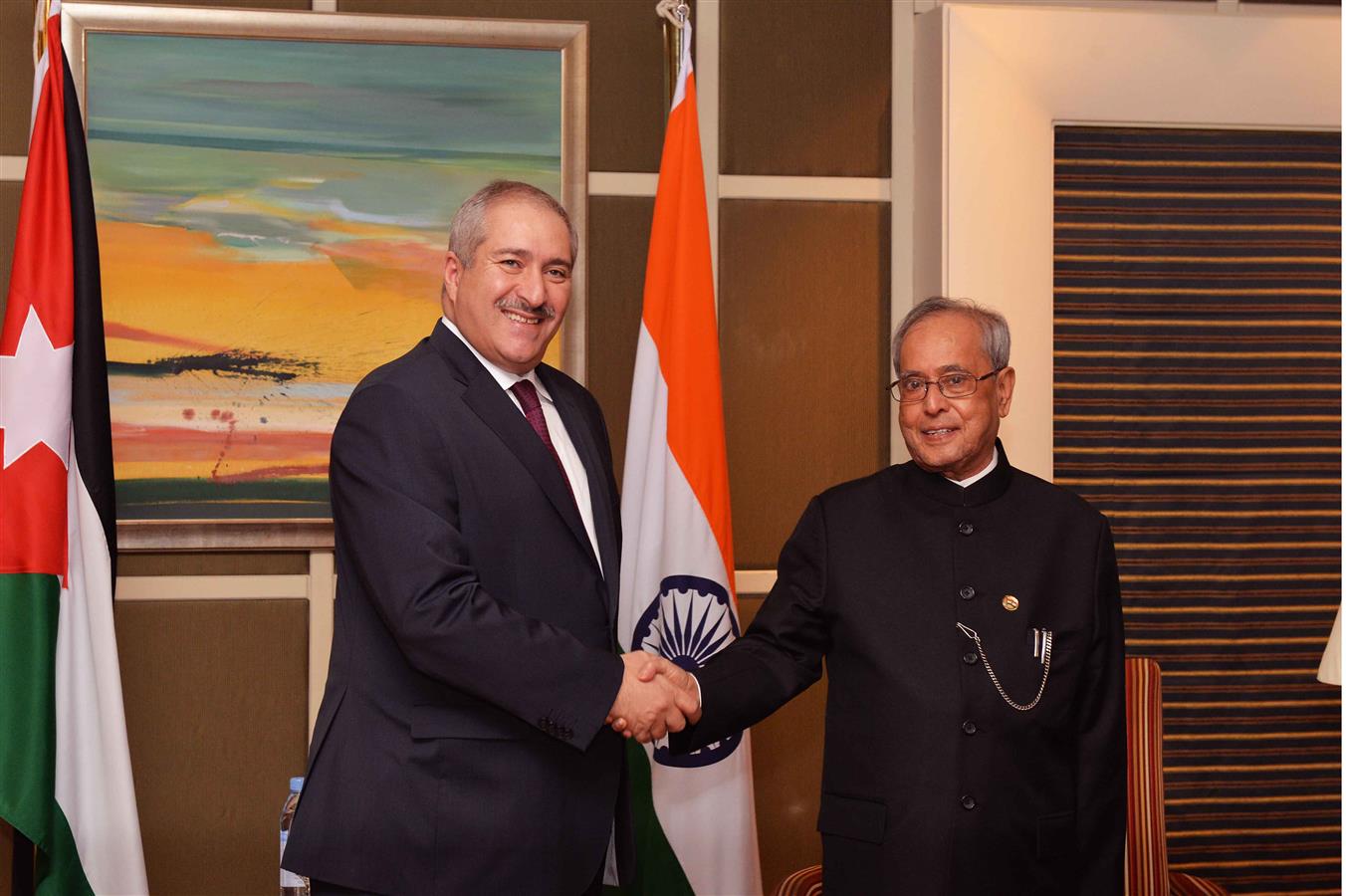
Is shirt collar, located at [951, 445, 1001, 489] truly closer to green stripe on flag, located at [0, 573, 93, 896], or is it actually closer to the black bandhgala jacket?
the black bandhgala jacket

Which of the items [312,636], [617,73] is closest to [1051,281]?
[617,73]

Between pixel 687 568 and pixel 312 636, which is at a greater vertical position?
pixel 687 568

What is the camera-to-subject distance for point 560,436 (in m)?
2.26

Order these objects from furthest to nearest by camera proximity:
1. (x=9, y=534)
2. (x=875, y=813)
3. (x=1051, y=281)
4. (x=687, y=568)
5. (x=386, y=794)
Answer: (x=1051, y=281) < (x=687, y=568) < (x=9, y=534) < (x=875, y=813) < (x=386, y=794)

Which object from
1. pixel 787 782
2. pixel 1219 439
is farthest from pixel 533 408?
pixel 1219 439

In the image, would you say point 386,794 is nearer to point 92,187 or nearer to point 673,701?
point 673,701

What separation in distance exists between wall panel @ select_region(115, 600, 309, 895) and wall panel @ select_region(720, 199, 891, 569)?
1268 mm

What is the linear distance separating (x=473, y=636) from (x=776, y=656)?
26.9 inches

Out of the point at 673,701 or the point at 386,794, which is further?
the point at 673,701

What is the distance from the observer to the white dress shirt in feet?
7.11

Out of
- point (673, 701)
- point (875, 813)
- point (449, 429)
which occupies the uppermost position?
point (449, 429)

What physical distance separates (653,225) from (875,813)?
1654 millimetres

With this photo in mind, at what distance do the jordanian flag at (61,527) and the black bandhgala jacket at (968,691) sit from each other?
4.94ft

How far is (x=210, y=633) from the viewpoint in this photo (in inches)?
127
